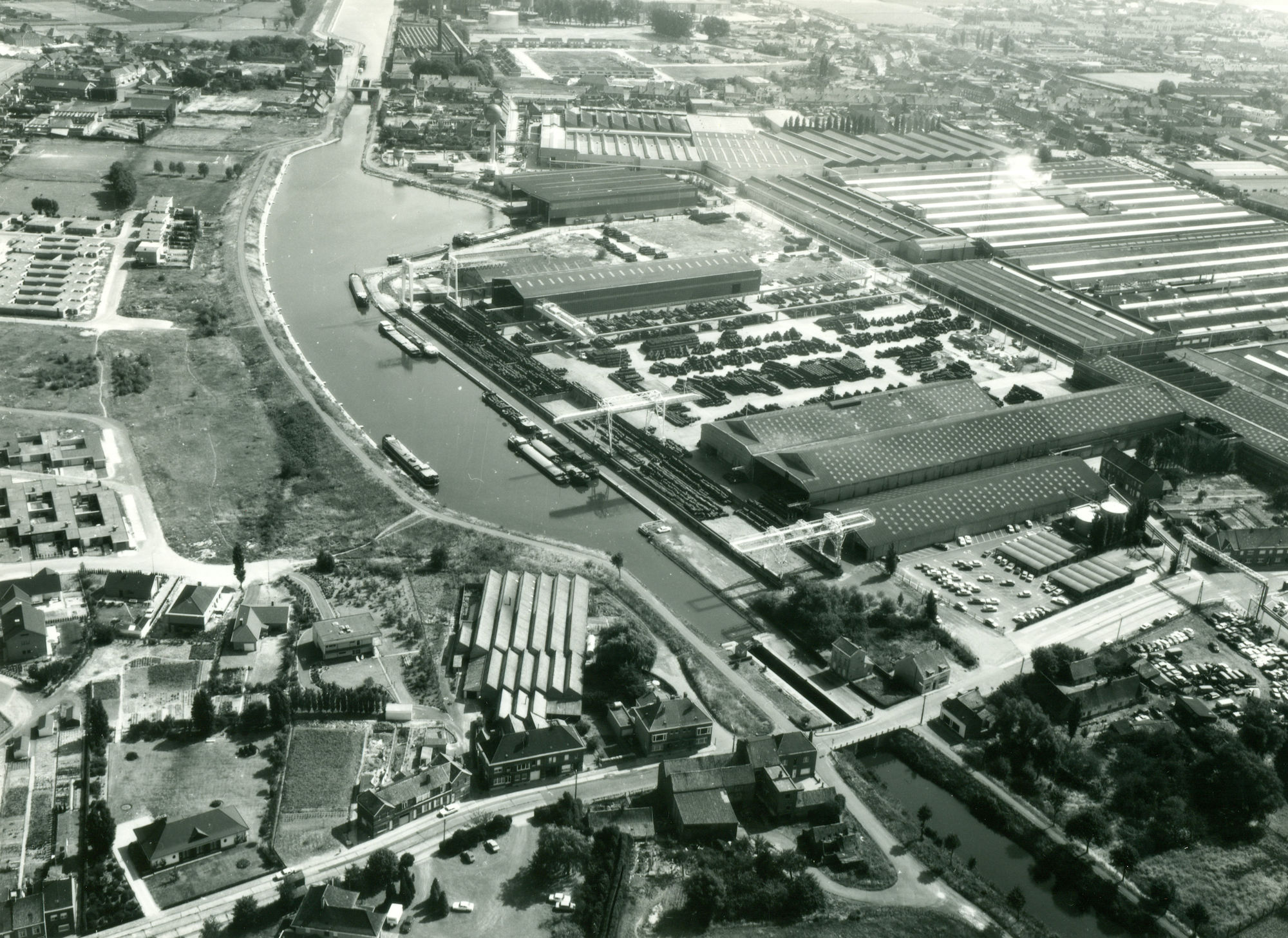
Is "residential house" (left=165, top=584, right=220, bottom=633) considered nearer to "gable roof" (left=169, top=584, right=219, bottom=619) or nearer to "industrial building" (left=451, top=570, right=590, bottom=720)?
"gable roof" (left=169, top=584, right=219, bottom=619)

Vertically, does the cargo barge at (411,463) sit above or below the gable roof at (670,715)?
below

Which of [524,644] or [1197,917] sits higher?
[524,644]

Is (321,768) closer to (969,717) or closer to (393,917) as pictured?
(393,917)

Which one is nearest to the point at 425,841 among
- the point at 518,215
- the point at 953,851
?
the point at 953,851

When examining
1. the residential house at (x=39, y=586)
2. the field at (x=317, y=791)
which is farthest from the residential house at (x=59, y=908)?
the residential house at (x=39, y=586)

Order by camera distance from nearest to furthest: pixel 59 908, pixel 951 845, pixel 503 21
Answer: pixel 59 908 → pixel 951 845 → pixel 503 21

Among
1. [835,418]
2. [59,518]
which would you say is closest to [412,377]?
[59,518]

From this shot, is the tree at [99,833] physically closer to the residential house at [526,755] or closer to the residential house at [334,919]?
the residential house at [334,919]
